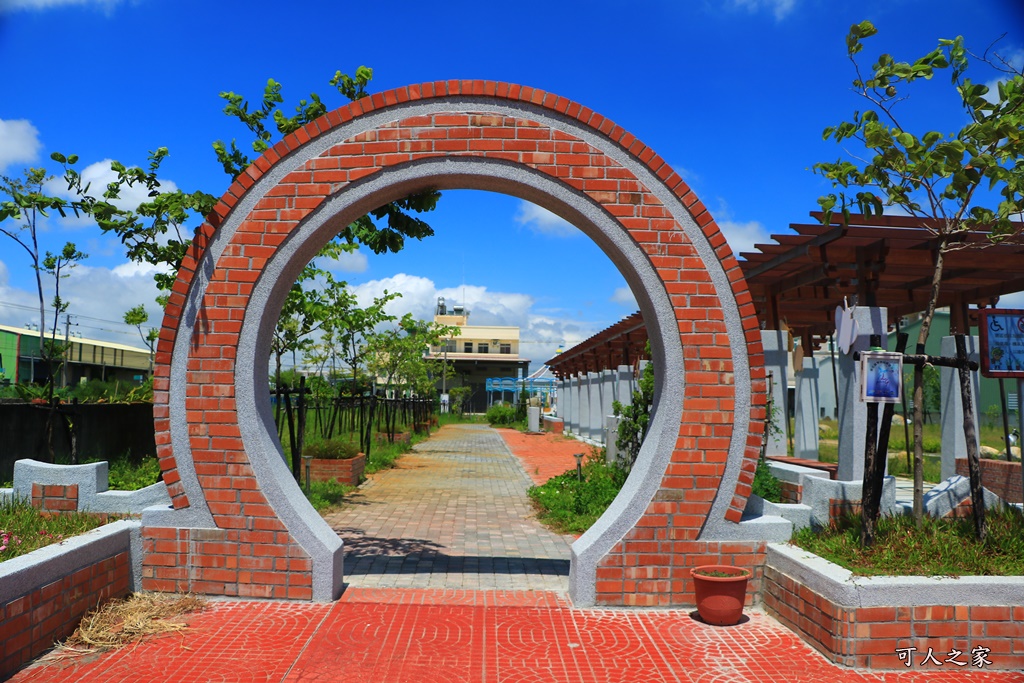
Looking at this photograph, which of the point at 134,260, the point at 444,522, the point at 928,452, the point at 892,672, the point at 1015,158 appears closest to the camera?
the point at 892,672

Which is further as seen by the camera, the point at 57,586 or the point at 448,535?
the point at 448,535

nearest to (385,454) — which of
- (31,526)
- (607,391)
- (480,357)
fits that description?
(607,391)

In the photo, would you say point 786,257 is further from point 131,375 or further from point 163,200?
point 131,375

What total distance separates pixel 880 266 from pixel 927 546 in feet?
11.6

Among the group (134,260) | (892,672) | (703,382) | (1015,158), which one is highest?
(1015,158)

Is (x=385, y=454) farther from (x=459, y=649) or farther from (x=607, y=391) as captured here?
(x=459, y=649)

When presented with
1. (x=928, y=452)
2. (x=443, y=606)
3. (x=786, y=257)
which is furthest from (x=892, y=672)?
(x=928, y=452)

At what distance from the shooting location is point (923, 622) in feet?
16.1

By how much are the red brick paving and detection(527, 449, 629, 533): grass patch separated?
2.15 meters

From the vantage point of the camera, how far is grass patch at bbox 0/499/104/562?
5129 millimetres

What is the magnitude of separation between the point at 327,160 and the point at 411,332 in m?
21.9

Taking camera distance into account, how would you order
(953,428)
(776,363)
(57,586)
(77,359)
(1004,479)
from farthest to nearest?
(77,359) < (776,363) < (953,428) < (1004,479) < (57,586)

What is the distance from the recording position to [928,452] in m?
20.7

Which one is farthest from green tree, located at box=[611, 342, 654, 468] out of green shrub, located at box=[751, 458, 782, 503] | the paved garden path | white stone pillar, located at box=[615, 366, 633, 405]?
white stone pillar, located at box=[615, 366, 633, 405]
